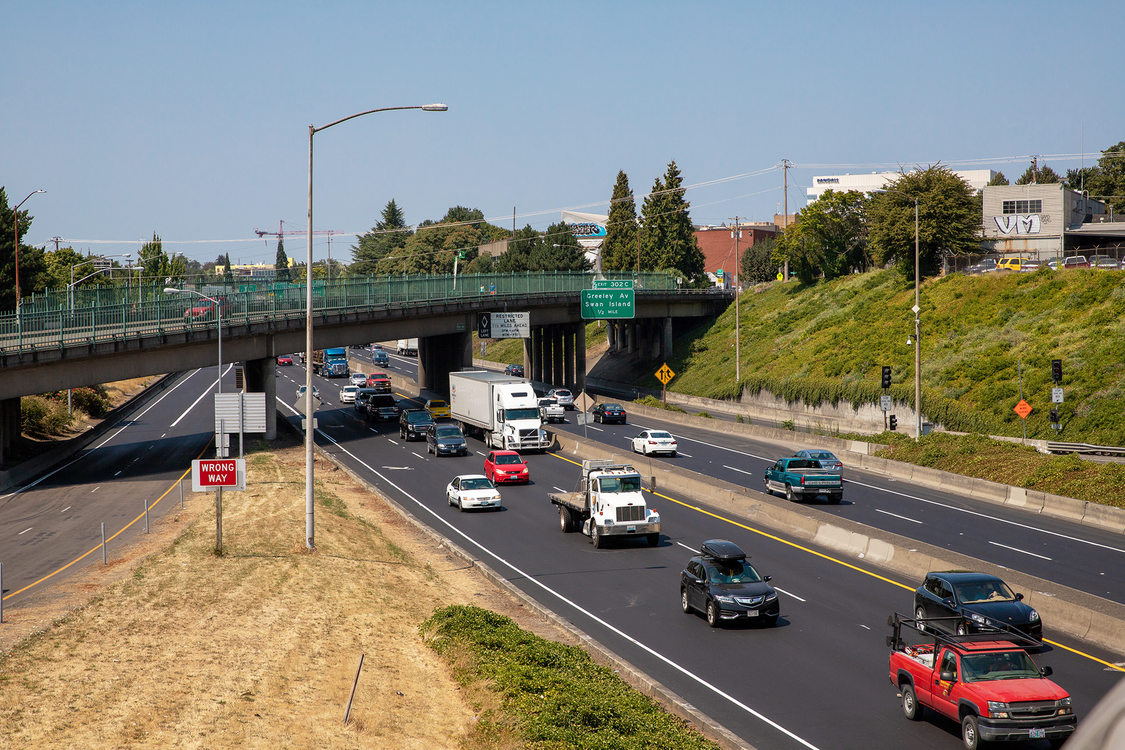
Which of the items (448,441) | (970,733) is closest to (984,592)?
(970,733)

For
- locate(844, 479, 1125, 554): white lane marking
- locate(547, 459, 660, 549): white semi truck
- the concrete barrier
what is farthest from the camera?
locate(844, 479, 1125, 554): white lane marking

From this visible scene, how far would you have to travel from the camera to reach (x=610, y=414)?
Result: 3054 inches

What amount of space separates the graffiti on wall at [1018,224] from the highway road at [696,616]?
5546 cm

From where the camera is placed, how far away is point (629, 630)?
2453 cm

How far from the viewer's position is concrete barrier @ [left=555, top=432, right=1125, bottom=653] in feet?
76.7

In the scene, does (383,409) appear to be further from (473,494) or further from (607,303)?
(473,494)

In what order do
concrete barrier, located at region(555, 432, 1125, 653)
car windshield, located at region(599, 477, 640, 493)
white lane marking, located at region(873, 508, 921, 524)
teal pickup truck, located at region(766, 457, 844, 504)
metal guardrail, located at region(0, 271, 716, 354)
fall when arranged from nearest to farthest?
concrete barrier, located at region(555, 432, 1125, 653) < car windshield, located at region(599, 477, 640, 493) < white lane marking, located at region(873, 508, 921, 524) < teal pickup truck, located at region(766, 457, 844, 504) < metal guardrail, located at region(0, 271, 716, 354)

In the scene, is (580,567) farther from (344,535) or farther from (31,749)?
(31,749)

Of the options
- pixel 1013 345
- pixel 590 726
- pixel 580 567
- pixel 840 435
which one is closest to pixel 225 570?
pixel 580 567

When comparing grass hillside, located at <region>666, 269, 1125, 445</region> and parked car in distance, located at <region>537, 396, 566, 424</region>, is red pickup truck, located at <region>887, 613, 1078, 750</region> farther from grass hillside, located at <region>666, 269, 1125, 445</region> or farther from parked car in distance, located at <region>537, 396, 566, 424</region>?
parked car in distance, located at <region>537, 396, 566, 424</region>

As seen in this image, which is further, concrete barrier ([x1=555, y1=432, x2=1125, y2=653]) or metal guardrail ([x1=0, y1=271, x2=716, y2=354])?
metal guardrail ([x1=0, y1=271, x2=716, y2=354])

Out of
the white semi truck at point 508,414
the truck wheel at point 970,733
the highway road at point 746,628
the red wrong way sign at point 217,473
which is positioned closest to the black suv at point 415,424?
the white semi truck at point 508,414

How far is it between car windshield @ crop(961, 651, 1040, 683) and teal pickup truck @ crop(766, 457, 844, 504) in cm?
2636

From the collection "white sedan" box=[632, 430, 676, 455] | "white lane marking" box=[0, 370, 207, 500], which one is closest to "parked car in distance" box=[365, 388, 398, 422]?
"white lane marking" box=[0, 370, 207, 500]
